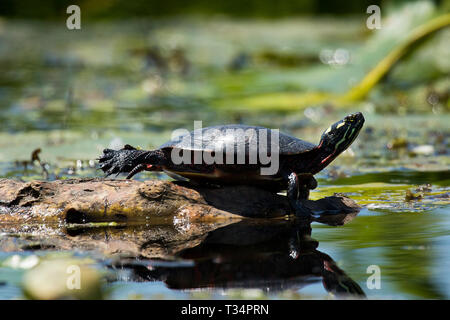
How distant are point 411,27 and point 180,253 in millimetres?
6291

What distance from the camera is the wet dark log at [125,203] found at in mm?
3490

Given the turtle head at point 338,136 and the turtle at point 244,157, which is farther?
the turtle head at point 338,136

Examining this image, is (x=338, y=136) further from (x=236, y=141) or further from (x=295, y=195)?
(x=236, y=141)

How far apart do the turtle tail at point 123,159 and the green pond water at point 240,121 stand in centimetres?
43

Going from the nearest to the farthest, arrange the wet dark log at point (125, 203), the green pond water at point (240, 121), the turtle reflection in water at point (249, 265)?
the turtle reflection in water at point (249, 265) → the green pond water at point (240, 121) → the wet dark log at point (125, 203)

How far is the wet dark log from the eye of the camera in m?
3.49

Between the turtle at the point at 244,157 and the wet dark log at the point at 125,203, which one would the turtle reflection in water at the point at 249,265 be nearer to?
the wet dark log at the point at 125,203

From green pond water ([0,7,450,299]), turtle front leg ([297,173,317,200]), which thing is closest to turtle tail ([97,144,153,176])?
green pond water ([0,7,450,299])

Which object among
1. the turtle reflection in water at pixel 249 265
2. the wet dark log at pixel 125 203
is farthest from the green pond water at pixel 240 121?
the wet dark log at pixel 125 203

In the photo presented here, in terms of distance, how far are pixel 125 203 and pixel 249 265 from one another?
1.00 m

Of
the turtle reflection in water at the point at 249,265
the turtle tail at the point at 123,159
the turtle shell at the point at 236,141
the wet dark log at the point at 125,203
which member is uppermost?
the turtle shell at the point at 236,141

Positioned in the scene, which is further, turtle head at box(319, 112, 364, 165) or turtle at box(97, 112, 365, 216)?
turtle head at box(319, 112, 364, 165)

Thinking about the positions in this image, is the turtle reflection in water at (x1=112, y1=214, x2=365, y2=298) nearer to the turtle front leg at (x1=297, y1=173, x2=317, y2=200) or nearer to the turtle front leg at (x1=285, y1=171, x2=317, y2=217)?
the turtle front leg at (x1=285, y1=171, x2=317, y2=217)

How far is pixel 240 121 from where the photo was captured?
752 centimetres
